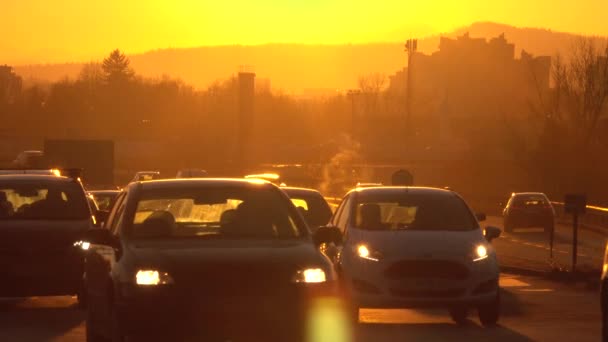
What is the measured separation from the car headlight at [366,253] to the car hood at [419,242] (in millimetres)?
43

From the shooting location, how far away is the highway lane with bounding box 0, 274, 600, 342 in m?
16.4

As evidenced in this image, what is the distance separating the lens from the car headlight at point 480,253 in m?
18.0

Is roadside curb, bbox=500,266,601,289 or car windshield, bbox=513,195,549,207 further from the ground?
roadside curb, bbox=500,266,601,289

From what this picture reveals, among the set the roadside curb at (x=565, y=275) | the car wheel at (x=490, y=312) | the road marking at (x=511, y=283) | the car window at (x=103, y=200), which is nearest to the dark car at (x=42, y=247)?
the car wheel at (x=490, y=312)

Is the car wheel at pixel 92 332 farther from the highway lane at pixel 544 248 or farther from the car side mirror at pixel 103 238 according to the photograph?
the highway lane at pixel 544 248

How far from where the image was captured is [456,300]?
58.0ft

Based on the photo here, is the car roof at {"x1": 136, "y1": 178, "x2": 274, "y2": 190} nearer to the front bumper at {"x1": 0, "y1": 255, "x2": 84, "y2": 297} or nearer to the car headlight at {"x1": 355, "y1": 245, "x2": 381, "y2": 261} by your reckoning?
the car headlight at {"x1": 355, "y1": 245, "x2": 381, "y2": 261}

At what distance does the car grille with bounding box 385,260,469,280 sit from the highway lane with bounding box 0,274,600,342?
59 centimetres

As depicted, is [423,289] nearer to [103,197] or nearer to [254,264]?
[254,264]

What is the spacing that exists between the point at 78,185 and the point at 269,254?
9554mm

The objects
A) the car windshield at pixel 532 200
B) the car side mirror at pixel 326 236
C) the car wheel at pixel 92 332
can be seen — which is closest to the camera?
the car side mirror at pixel 326 236

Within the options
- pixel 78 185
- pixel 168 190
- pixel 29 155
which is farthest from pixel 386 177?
pixel 168 190

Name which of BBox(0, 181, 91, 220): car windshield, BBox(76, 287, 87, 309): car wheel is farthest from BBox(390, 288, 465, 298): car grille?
BBox(0, 181, 91, 220): car windshield

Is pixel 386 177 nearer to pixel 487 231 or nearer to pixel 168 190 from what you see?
pixel 487 231
